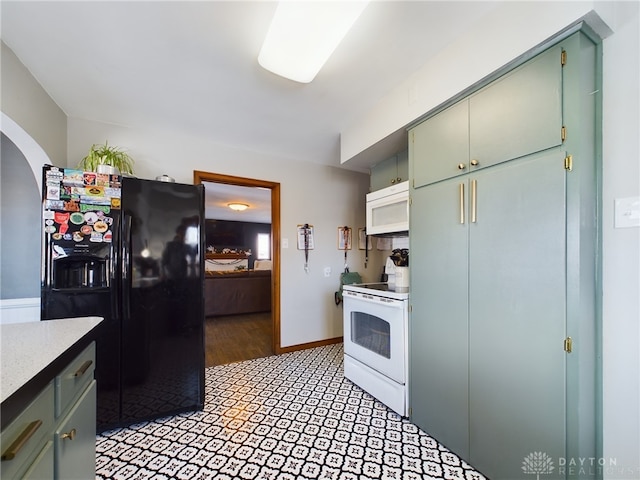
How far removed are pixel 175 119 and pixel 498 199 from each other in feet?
8.53

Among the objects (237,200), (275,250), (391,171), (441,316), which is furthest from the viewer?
(237,200)

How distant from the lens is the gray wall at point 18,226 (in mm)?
2057

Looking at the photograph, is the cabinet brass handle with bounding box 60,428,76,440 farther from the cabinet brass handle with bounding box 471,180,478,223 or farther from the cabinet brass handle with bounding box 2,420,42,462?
the cabinet brass handle with bounding box 471,180,478,223

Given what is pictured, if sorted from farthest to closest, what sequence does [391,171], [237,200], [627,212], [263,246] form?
[263,246] < [237,200] < [391,171] < [627,212]

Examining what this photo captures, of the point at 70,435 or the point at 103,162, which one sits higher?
the point at 103,162

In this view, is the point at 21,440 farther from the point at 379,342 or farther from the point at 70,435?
the point at 379,342

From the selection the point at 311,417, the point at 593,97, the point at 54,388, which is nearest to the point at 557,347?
the point at 593,97

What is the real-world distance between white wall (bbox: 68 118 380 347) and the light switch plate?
272 centimetres

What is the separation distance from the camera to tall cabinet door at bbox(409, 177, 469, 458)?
1556 millimetres

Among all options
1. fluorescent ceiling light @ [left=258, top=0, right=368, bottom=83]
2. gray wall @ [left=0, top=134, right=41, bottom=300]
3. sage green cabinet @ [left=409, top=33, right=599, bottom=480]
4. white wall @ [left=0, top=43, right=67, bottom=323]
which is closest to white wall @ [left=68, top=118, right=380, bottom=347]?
white wall @ [left=0, top=43, right=67, bottom=323]

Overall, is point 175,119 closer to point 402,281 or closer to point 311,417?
point 402,281

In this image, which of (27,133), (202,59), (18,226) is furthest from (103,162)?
(202,59)

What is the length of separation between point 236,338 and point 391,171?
3.01 meters

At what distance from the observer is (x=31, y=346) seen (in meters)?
0.91
